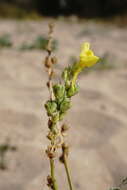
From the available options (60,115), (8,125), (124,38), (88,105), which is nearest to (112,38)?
(124,38)

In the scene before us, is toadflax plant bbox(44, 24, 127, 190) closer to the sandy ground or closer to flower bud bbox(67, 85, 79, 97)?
flower bud bbox(67, 85, 79, 97)

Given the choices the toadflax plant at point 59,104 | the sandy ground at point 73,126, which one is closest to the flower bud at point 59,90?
the toadflax plant at point 59,104

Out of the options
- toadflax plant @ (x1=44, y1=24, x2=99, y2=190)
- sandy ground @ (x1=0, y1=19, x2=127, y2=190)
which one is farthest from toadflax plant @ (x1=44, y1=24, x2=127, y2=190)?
sandy ground @ (x1=0, y1=19, x2=127, y2=190)

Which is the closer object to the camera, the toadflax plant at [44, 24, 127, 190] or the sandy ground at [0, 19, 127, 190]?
the toadflax plant at [44, 24, 127, 190]

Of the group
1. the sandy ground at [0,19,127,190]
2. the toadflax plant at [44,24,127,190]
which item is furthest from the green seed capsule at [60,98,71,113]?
the sandy ground at [0,19,127,190]

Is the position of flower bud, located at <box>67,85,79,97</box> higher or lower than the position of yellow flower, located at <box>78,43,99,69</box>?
lower

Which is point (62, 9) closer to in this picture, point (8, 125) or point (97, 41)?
point (97, 41)

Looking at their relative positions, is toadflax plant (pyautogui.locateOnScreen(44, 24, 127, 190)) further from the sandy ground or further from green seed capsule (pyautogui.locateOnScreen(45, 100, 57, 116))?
the sandy ground

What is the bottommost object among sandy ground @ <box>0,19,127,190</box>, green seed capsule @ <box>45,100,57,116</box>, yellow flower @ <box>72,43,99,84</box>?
sandy ground @ <box>0,19,127,190</box>

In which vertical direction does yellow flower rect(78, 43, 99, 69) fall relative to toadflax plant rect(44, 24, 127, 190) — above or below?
above

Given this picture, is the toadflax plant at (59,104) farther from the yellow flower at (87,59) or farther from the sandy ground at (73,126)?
the sandy ground at (73,126)
